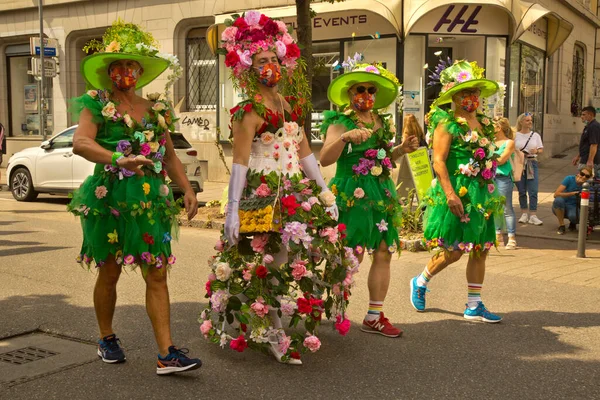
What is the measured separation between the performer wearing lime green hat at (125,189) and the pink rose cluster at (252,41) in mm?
495

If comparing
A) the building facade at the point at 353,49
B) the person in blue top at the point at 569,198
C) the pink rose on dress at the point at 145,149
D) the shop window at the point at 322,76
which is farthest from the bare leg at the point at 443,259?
the shop window at the point at 322,76

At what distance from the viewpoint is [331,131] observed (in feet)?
18.0

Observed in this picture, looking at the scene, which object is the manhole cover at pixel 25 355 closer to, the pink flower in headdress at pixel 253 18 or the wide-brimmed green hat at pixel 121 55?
the wide-brimmed green hat at pixel 121 55

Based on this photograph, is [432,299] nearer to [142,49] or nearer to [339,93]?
[339,93]

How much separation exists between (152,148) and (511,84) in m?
15.0

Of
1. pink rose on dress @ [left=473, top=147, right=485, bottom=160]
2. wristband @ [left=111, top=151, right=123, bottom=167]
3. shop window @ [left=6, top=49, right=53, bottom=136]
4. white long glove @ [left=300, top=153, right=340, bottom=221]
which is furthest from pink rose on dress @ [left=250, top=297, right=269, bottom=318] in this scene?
shop window @ [left=6, top=49, right=53, bottom=136]

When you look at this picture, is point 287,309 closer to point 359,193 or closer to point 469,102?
point 359,193

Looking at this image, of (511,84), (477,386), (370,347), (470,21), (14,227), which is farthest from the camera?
(511,84)

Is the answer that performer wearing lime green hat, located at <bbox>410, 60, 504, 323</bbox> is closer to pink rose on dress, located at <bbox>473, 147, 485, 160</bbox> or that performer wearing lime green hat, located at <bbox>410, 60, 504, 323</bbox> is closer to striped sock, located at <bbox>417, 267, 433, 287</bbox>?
pink rose on dress, located at <bbox>473, 147, 485, 160</bbox>

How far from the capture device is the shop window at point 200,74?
20.1 m

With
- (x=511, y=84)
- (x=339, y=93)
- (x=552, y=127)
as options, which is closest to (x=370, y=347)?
(x=339, y=93)

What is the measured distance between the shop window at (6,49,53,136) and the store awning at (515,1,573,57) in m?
16.8

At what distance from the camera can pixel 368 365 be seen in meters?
4.74

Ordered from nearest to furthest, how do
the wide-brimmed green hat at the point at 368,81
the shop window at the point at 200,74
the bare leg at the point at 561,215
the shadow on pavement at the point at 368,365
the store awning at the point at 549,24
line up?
the shadow on pavement at the point at 368,365 → the wide-brimmed green hat at the point at 368,81 → the bare leg at the point at 561,215 → the store awning at the point at 549,24 → the shop window at the point at 200,74
